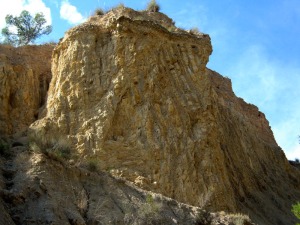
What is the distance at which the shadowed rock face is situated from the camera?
1933 cm

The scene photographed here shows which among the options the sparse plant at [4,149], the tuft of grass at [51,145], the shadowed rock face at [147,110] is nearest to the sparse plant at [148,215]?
the tuft of grass at [51,145]

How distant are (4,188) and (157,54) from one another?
11174 mm

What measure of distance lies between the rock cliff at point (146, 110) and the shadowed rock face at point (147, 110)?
1.5 inches

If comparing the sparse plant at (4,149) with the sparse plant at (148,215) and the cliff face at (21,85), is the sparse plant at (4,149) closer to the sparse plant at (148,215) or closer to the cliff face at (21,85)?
the sparse plant at (148,215)

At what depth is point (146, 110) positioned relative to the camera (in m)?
20.3

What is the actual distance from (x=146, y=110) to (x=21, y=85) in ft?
18.7

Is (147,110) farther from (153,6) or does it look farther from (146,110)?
(153,6)

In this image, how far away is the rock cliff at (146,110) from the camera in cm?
1928

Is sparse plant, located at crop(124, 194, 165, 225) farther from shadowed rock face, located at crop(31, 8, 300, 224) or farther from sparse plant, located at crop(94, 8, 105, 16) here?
sparse plant, located at crop(94, 8, 105, 16)

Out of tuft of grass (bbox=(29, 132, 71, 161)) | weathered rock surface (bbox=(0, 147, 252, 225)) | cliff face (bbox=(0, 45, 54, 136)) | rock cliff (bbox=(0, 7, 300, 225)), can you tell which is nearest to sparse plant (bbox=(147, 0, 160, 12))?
rock cliff (bbox=(0, 7, 300, 225))

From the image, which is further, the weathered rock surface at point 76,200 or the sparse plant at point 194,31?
the sparse plant at point 194,31

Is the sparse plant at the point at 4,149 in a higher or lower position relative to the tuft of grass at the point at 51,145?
lower

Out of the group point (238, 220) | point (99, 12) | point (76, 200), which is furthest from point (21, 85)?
point (238, 220)

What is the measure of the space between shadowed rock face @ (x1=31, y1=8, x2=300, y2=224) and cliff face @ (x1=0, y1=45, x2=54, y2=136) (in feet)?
3.86
